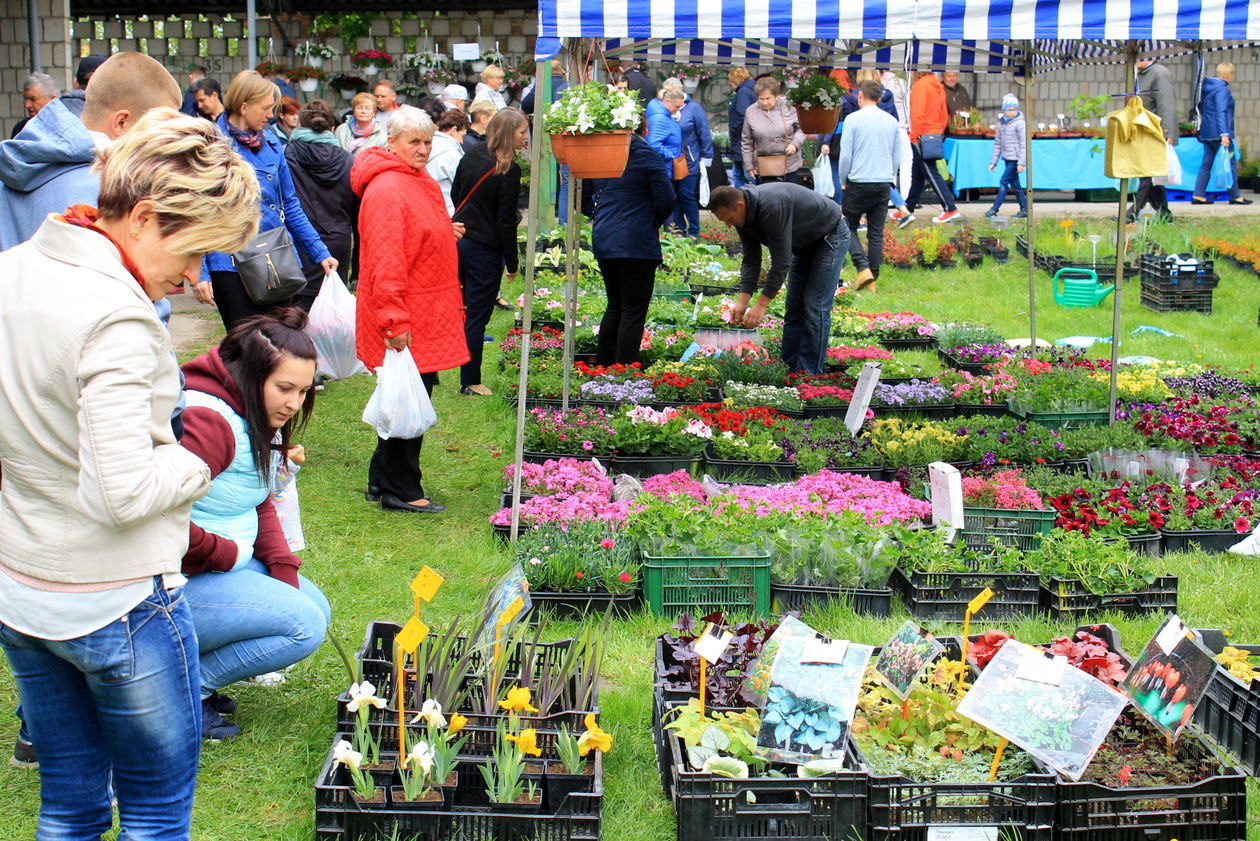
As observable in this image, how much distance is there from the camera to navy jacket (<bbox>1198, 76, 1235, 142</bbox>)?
15164mm

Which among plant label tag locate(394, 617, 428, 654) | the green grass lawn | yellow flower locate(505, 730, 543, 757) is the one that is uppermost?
plant label tag locate(394, 617, 428, 654)

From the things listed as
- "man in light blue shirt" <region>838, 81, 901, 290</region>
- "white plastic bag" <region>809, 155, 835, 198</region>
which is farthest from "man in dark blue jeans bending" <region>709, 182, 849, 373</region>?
"white plastic bag" <region>809, 155, 835, 198</region>

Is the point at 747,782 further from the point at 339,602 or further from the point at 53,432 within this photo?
the point at 339,602

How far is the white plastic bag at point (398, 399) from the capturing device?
522cm

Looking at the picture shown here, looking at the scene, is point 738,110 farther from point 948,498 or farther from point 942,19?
point 948,498

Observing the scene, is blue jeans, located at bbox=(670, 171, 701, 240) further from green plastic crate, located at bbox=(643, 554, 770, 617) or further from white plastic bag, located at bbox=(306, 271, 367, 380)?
green plastic crate, located at bbox=(643, 554, 770, 617)

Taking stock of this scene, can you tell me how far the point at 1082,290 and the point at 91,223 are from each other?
1028 cm

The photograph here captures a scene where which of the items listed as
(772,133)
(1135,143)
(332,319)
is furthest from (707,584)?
(772,133)

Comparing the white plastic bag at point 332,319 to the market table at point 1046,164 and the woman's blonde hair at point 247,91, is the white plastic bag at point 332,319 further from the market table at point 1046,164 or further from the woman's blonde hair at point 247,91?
the market table at point 1046,164

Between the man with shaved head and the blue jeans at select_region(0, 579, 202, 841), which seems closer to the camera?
the blue jeans at select_region(0, 579, 202, 841)

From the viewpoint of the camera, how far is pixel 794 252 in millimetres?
7730

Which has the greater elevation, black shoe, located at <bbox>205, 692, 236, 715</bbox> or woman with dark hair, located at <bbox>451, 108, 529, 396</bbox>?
woman with dark hair, located at <bbox>451, 108, 529, 396</bbox>

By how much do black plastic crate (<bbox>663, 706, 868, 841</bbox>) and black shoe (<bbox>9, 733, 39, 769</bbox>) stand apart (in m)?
1.76

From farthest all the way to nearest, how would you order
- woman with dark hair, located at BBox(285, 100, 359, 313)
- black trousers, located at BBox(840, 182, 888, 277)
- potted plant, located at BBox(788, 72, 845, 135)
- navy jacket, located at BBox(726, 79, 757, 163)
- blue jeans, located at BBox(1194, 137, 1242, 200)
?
blue jeans, located at BBox(1194, 137, 1242, 200), navy jacket, located at BBox(726, 79, 757, 163), black trousers, located at BBox(840, 182, 888, 277), potted plant, located at BBox(788, 72, 845, 135), woman with dark hair, located at BBox(285, 100, 359, 313)
